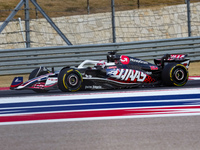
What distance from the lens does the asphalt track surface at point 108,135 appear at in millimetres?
3979

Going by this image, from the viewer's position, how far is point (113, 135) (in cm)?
436

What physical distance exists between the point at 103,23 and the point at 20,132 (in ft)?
50.1

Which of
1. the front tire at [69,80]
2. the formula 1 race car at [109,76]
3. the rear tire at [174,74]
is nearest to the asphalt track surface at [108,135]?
the front tire at [69,80]

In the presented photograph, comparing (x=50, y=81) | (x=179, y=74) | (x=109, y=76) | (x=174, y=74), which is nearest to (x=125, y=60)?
(x=109, y=76)

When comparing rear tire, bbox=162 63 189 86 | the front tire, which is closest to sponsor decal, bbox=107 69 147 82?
rear tire, bbox=162 63 189 86

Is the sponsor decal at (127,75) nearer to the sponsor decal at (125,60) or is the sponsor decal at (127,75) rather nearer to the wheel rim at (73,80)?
the sponsor decal at (125,60)

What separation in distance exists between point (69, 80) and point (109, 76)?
799 mm

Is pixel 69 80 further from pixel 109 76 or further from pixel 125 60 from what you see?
pixel 125 60

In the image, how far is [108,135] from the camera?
436cm

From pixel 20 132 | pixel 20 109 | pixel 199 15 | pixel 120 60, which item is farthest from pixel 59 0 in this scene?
pixel 20 132

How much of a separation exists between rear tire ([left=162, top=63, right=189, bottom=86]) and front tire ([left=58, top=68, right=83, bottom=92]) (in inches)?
68.1

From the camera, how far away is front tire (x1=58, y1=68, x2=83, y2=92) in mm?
7559

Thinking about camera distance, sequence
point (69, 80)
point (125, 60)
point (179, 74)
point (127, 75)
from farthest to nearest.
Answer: point (179, 74) → point (125, 60) → point (127, 75) → point (69, 80)

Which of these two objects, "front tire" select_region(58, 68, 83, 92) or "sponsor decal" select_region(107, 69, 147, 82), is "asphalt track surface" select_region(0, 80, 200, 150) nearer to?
"front tire" select_region(58, 68, 83, 92)
